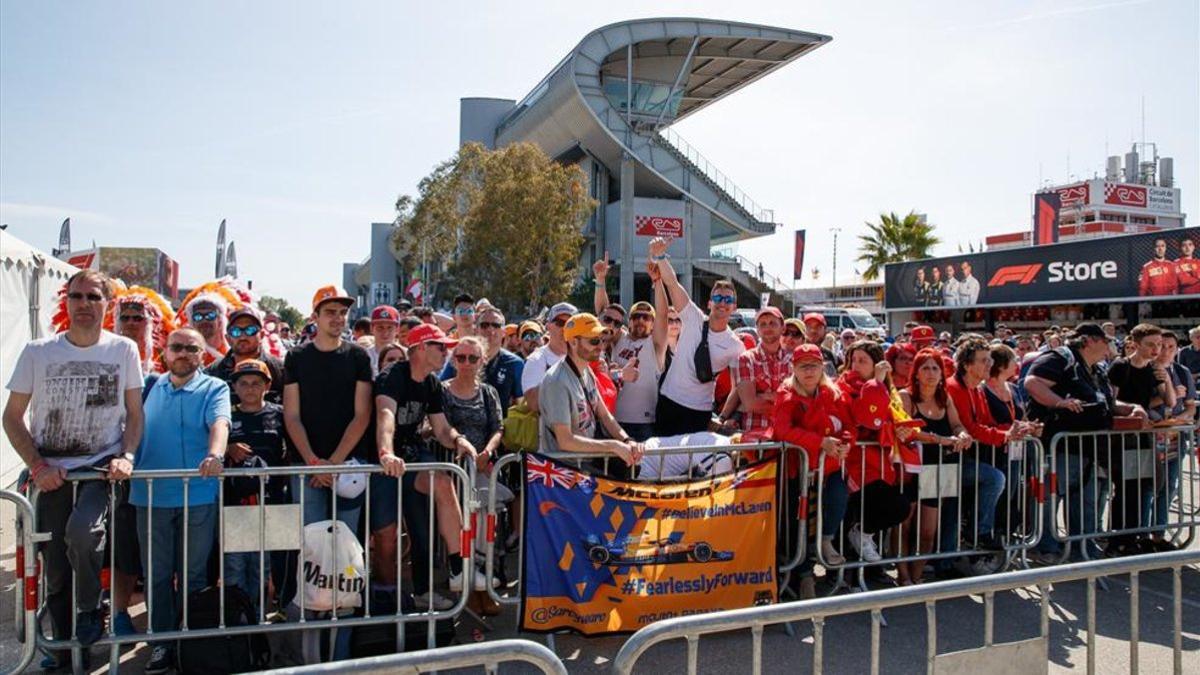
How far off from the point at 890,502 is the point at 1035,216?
62.4m

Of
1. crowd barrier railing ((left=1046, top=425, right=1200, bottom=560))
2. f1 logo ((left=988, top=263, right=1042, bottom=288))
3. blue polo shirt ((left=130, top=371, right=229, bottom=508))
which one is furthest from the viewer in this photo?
f1 logo ((left=988, top=263, right=1042, bottom=288))

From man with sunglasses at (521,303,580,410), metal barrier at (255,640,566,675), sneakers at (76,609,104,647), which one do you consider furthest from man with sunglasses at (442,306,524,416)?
metal barrier at (255,640,566,675)

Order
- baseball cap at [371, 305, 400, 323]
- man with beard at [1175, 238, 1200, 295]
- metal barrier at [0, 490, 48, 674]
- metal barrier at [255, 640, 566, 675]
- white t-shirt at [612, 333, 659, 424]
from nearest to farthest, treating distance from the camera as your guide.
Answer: metal barrier at [255, 640, 566, 675]
metal barrier at [0, 490, 48, 674]
white t-shirt at [612, 333, 659, 424]
baseball cap at [371, 305, 400, 323]
man with beard at [1175, 238, 1200, 295]

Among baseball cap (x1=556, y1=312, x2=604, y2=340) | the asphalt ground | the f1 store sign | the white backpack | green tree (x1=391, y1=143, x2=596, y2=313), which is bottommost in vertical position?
the asphalt ground

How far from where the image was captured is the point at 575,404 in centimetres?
486

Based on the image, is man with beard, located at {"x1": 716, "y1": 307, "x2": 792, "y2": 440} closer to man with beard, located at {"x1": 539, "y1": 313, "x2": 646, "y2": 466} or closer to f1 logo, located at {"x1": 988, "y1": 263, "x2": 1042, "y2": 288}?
man with beard, located at {"x1": 539, "y1": 313, "x2": 646, "y2": 466}

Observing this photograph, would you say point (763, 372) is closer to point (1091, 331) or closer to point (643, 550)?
point (643, 550)

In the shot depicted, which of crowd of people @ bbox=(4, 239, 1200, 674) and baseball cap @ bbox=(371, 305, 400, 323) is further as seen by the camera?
baseball cap @ bbox=(371, 305, 400, 323)

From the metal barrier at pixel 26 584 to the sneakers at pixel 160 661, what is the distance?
56 cm

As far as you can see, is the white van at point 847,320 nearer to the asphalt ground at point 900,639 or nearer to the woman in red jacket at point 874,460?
the asphalt ground at point 900,639

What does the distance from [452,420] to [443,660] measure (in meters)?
3.09

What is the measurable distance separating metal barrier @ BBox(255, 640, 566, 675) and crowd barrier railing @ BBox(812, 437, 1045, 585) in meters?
3.33

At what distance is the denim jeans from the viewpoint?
412 cm

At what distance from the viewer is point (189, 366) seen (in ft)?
14.1
